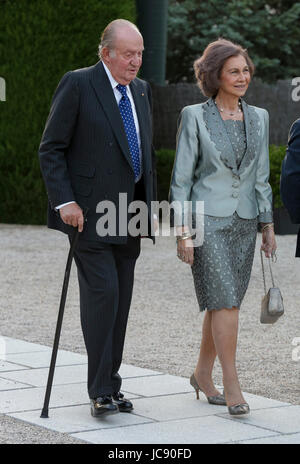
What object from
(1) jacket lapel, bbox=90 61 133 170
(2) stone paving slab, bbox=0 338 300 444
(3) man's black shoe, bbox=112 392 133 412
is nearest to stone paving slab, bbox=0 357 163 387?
(2) stone paving slab, bbox=0 338 300 444

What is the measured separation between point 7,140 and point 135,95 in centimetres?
1114

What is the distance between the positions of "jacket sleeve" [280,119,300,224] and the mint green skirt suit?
274 mm

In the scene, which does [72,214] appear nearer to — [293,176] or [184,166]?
[184,166]

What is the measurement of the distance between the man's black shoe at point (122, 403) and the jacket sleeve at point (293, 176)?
1229mm

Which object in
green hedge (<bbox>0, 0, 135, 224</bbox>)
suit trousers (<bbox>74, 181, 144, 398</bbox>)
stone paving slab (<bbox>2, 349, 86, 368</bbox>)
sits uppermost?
green hedge (<bbox>0, 0, 135, 224</bbox>)

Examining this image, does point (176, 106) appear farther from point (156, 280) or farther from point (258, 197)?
point (258, 197)

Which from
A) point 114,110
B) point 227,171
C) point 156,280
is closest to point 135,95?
point 114,110

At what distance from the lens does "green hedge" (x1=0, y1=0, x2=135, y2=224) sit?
15844mm

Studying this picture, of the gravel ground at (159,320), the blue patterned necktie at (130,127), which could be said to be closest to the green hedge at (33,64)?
the gravel ground at (159,320)

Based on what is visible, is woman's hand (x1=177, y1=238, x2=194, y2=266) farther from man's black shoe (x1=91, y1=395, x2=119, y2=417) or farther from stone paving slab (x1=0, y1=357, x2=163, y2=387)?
stone paving slab (x1=0, y1=357, x2=163, y2=387)

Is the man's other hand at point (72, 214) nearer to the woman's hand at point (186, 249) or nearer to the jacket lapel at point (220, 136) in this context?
the woman's hand at point (186, 249)

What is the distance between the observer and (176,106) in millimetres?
17703

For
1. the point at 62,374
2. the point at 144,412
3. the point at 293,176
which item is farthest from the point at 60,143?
the point at 62,374
